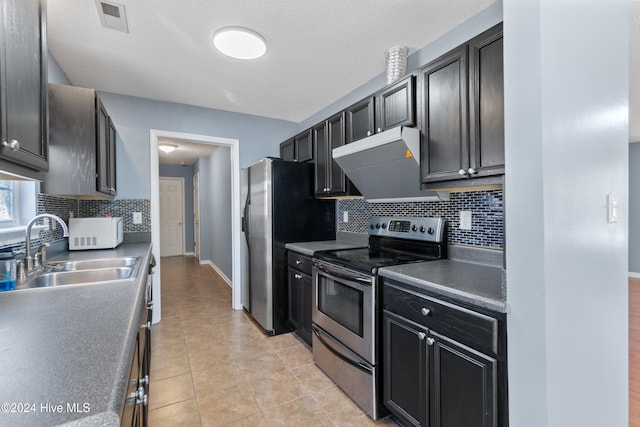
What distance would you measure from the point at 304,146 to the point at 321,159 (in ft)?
1.40

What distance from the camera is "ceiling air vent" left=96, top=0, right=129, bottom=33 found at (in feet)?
5.86

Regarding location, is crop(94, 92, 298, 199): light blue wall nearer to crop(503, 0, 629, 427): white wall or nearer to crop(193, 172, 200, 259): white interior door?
crop(503, 0, 629, 427): white wall

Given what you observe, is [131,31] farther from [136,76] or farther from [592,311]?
[592,311]

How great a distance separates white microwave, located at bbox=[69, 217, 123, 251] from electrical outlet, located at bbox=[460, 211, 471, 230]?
2.88 m

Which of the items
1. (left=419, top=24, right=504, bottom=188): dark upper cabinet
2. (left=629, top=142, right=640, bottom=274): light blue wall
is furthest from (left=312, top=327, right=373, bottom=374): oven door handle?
(left=629, top=142, right=640, bottom=274): light blue wall

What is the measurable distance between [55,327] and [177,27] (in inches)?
77.4

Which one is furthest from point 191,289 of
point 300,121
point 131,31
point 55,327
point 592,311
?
point 592,311

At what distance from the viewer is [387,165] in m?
2.12

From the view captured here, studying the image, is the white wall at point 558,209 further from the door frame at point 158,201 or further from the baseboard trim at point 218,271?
the baseboard trim at point 218,271

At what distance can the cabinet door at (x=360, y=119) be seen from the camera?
2328 mm

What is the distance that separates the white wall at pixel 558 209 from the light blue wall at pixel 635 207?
5.95m

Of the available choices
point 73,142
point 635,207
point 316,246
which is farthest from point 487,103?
point 635,207

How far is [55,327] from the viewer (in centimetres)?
87

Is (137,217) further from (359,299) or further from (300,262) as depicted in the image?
(359,299)
